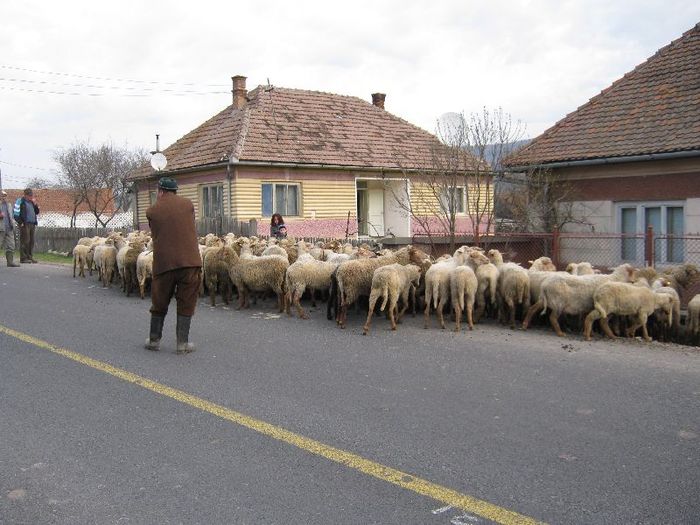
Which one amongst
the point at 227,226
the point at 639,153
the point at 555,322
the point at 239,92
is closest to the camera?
the point at 555,322

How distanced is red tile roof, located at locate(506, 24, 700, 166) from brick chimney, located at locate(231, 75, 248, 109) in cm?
1352

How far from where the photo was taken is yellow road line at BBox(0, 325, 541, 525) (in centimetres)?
415

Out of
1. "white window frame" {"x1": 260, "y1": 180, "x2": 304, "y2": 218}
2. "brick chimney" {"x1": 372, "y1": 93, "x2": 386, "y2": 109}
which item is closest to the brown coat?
"white window frame" {"x1": 260, "y1": 180, "x2": 304, "y2": 218}

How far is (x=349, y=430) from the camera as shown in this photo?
18.3 feet

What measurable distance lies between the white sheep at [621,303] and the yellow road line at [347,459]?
17.8ft

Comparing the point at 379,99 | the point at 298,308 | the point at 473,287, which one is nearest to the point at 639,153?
the point at 473,287

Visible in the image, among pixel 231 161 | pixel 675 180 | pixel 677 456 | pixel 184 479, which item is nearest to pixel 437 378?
pixel 677 456

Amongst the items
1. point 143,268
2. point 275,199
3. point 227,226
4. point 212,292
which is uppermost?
point 275,199

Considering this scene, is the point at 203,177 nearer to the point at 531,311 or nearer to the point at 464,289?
the point at 464,289

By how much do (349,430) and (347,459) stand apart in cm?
62

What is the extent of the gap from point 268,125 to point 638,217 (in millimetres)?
14398

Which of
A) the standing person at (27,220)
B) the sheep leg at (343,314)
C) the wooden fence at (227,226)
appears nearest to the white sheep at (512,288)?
the sheep leg at (343,314)

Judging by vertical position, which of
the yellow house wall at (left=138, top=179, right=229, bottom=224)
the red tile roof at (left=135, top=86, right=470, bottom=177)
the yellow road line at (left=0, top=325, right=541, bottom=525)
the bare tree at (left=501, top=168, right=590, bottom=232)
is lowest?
the yellow road line at (left=0, top=325, right=541, bottom=525)

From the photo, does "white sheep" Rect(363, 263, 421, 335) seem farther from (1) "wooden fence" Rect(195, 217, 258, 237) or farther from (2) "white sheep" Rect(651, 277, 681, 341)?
(1) "wooden fence" Rect(195, 217, 258, 237)
